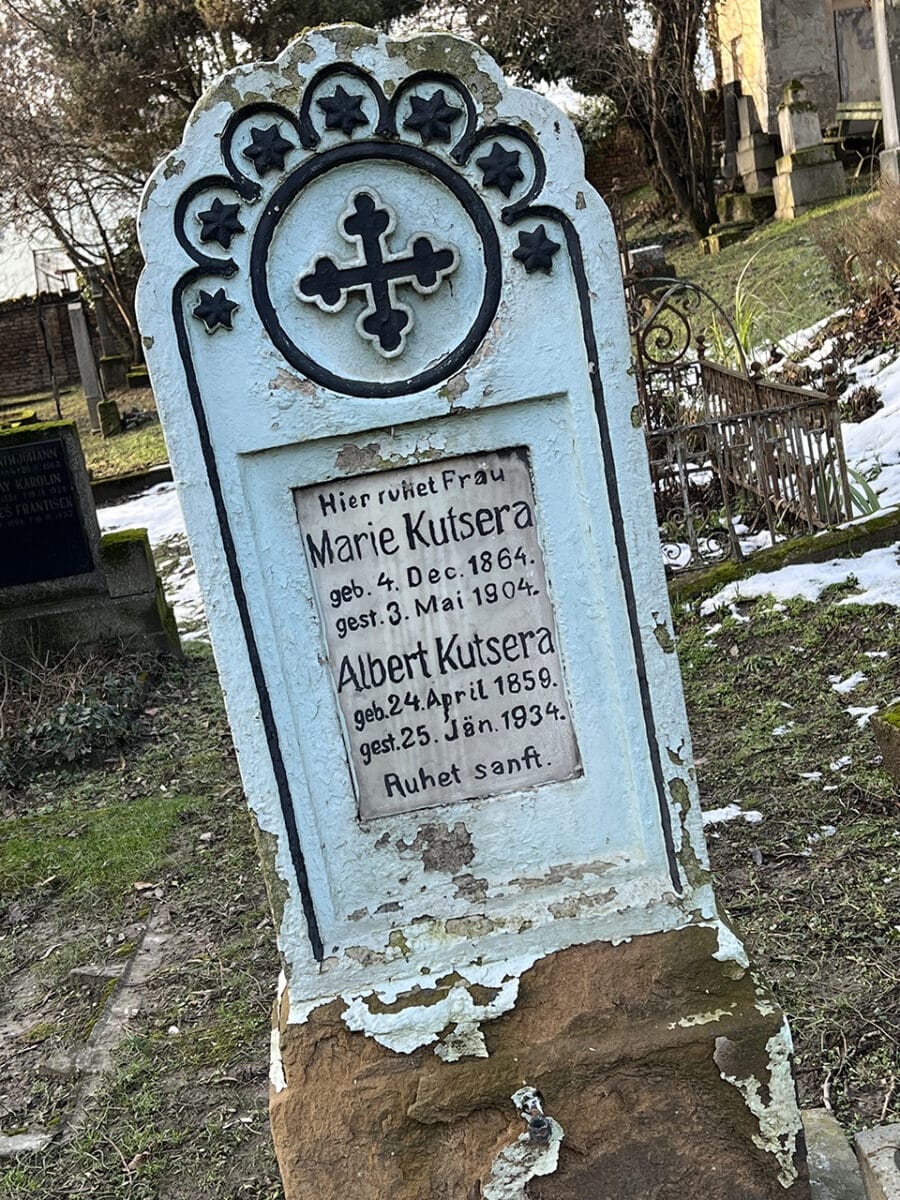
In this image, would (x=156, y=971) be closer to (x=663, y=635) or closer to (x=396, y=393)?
(x=663, y=635)

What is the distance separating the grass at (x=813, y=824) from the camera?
3002 mm

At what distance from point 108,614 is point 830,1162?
580 cm

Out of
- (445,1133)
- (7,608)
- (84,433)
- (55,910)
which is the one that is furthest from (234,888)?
(84,433)

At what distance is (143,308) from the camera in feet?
7.36

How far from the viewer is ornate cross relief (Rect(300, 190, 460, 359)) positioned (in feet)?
7.35

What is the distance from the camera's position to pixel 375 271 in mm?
2258

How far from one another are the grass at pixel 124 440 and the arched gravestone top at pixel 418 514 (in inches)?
454

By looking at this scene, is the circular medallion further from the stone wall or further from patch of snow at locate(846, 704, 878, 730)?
the stone wall

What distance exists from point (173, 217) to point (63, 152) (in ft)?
64.2

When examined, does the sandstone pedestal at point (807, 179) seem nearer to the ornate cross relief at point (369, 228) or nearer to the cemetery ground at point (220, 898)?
the cemetery ground at point (220, 898)

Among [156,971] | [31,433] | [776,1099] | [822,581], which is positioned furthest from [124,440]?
[776,1099]

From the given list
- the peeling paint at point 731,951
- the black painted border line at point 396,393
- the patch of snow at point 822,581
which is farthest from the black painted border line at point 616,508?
the patch of snow at point 822,581

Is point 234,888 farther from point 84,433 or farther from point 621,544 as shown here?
point 84,433

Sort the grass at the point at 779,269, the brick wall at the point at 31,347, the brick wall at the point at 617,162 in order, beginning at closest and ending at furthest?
the grass at the point at 779,269
the brick wall at the point at 617,162
the brick wall at the point at 31,347
